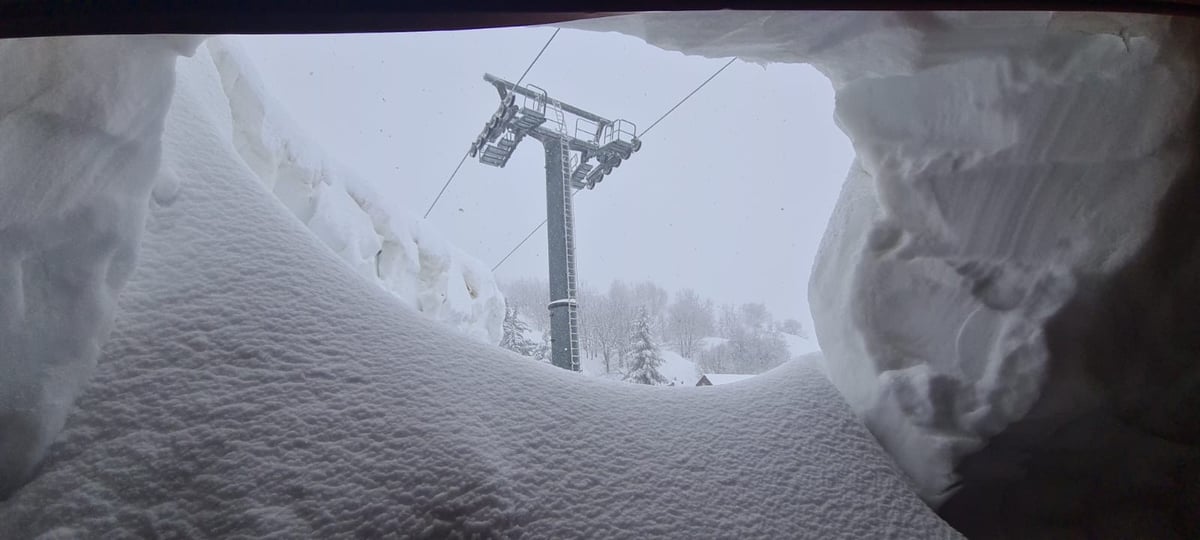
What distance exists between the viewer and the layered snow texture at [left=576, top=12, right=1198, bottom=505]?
0.93 m

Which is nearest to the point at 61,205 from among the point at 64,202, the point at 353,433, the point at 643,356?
the point at 64,202

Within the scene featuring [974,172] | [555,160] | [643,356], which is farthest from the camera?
[643,356]

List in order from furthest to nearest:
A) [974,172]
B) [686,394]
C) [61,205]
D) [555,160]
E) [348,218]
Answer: [555,160], [348,218], [686,394], [974,172], [61,205]

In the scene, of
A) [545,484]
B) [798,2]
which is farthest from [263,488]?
[798,2]

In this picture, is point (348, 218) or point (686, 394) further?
point (348, 218)

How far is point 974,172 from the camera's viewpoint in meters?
1.09

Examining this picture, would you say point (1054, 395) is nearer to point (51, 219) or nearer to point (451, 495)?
point (451, 495)

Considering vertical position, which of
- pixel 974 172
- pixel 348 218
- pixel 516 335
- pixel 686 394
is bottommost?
pixel 686 394

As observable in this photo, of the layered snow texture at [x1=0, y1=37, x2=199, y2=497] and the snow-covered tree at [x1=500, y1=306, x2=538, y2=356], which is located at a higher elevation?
the snow-covered tree at [x1=500, y1=306, x2=538, y2=356]

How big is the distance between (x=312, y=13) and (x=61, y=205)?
1.69ft

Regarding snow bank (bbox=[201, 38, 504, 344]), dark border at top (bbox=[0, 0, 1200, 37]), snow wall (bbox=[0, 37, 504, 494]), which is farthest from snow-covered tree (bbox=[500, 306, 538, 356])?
dark border at top (bbox=[0, 0, 1200, 37])

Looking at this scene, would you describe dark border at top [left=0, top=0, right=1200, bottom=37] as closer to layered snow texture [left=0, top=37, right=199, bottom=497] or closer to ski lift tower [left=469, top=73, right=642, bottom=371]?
layered snow texture [left=0, top=37, right=199, bottom=497]

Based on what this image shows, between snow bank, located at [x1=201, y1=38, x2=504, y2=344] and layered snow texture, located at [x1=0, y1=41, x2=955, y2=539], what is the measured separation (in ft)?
1.14

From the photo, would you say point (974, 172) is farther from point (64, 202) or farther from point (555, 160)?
point (555, 160)
